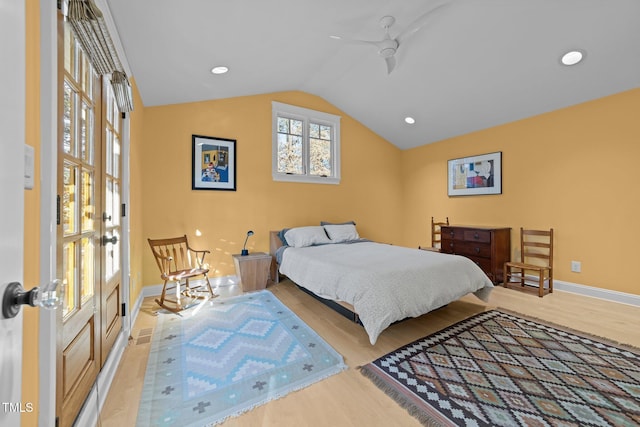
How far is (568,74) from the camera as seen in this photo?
2.92 metres

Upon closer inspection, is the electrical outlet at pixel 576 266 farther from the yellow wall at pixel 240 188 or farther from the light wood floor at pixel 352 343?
the yellow wall at pixel 240 188

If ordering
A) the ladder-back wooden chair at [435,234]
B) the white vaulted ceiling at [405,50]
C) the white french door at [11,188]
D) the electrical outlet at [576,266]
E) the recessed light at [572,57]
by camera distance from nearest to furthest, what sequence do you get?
the white french door at [11,188] → the white vaulted ceiling at [405,50] → the recessed light at [572,57] → the electrical outlet at [576,266] → the ladder-back wooden chair at [435,234]

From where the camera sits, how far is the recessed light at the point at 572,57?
2658mm

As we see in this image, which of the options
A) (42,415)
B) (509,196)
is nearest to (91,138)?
(42,415)

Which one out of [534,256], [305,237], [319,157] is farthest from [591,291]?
[319,157]

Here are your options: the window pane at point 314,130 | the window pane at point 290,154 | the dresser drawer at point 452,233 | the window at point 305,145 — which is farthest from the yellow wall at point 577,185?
the window pane at point 290,154

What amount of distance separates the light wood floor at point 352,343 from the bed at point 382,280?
9.1 inches

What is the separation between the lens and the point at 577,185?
3.30 metres

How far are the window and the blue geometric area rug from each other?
Answer: 92.1 inches

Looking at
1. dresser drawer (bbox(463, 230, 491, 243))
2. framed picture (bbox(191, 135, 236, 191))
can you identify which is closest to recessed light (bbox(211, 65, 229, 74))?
framed picture (bbox(191, 135, 236, 191))

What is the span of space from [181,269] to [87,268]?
2.10 meters

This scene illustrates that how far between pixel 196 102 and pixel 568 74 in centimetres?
450

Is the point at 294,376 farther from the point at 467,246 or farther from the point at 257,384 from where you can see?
the point at 467,246

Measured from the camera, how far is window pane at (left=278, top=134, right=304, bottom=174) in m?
4.27
